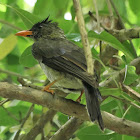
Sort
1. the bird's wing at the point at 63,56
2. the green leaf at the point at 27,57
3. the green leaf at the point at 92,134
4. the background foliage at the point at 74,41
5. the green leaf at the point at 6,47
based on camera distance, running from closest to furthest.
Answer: the bird's wing at the point at 63,56
the background foliage at the point at 74,41
the green leaf at the point at 92,134
the green leaf at the point at 6,47
the green leaf at the point at 27,57

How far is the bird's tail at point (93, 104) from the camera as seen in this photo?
2.60m

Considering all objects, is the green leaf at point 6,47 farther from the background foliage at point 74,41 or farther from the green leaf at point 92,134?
the green leaf at point 92,134

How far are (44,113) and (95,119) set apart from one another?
4.81ft

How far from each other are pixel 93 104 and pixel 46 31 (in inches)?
71.4

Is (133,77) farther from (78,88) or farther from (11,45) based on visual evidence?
(11,45)

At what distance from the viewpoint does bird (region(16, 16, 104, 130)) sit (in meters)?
2.73

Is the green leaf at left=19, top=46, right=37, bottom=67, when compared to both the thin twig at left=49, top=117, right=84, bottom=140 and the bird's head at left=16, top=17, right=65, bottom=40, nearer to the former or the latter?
the bird's head at left=16, top=17, right=65, bottom=40

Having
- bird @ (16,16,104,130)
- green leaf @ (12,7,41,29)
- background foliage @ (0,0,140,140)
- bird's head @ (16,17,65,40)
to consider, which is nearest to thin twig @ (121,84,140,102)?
background foliage @ (0,0,140,140)

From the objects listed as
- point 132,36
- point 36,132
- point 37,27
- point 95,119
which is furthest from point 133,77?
point 37,27

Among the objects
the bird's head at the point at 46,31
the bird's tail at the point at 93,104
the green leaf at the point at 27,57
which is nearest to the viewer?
the bird's tail at the point at 93,104

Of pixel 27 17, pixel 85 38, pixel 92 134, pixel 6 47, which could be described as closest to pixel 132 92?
pixel 92 134

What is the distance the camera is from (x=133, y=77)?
2.95 meters

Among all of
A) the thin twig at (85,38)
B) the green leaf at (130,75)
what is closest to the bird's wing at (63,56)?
the green leaf at (130,75)

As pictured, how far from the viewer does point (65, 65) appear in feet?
10.1
